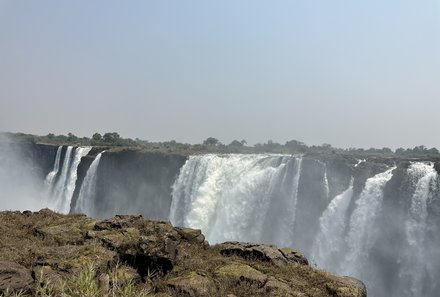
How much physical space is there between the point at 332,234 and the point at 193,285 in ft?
56.6

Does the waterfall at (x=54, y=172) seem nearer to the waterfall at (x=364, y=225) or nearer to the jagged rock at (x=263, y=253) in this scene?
the waterfall at (x=364, y=225)

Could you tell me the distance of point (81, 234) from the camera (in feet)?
35.9

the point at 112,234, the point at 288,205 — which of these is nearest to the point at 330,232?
the point at 288,205

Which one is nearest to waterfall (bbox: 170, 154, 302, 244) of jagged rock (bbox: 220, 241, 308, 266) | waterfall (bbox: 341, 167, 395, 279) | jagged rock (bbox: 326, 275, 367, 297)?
waterfall (bbox: 341, 167, 395, 279)

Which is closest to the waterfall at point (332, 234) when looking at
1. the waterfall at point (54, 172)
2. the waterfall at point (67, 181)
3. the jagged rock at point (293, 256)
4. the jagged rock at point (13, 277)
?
the jagged rock at point (293, 256)

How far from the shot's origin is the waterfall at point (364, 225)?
2212 centimetres

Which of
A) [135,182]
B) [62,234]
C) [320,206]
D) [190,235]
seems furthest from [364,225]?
[135,182]

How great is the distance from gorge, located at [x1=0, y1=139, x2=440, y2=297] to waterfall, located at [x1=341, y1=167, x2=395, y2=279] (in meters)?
0.05

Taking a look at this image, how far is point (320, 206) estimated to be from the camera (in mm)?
25031

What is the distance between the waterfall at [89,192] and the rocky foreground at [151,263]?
2882 centimetres

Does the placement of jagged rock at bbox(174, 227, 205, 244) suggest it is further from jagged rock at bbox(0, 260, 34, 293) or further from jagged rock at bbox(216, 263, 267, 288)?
jagged rock at bbox(0, 260, 34, 293)

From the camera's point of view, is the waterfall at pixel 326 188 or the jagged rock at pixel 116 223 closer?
the jagged rock at pixel 116 223

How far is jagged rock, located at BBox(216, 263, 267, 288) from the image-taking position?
851cm

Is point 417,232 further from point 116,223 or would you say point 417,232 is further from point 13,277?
point 13,277
